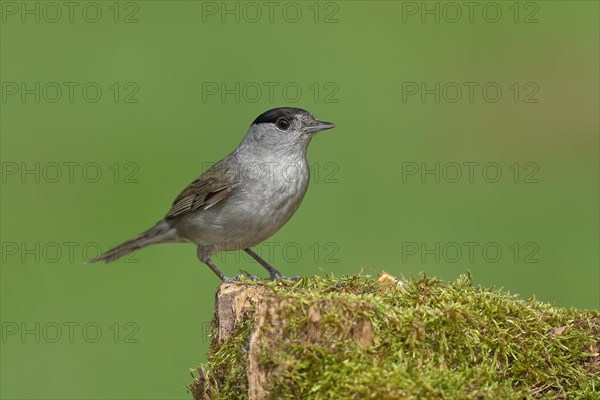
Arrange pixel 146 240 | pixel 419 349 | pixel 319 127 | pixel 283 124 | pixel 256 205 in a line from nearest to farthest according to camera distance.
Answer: pixel 419 349 → pixel 256 205 → pixel 319 127 → pixel 283 124 → pixel 146 240

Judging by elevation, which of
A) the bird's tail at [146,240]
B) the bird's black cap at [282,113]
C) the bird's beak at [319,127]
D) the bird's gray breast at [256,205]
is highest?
the bird's black cap at [282,113]

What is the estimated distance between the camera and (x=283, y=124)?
29.9 feet

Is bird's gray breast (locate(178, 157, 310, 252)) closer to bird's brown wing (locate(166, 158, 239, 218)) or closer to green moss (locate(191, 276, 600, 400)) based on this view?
bird's brown wing (locate(166, 158, 239, 218))

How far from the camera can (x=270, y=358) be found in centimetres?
503

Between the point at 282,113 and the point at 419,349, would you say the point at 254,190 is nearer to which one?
the point at 282,113

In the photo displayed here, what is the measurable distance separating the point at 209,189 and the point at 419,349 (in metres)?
4.35

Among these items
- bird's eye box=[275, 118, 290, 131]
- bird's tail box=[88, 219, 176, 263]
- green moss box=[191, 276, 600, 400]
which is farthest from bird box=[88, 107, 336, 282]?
green moss box=[191, 276, 600, 400]

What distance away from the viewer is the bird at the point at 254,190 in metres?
8.72

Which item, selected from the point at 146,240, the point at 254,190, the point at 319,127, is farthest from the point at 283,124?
the point at 146,240

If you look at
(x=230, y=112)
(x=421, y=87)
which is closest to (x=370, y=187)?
(x=230, y=112)

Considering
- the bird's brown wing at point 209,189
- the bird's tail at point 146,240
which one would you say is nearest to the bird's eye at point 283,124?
the bird's brown wing at point 209,189

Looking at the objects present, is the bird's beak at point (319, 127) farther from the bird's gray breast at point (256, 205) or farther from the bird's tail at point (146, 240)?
the bird's tail at point (146, 240)

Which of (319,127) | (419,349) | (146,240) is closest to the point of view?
(419,349)

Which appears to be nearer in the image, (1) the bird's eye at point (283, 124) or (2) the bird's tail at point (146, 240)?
(1) the bird's eye at point (283, 124)
